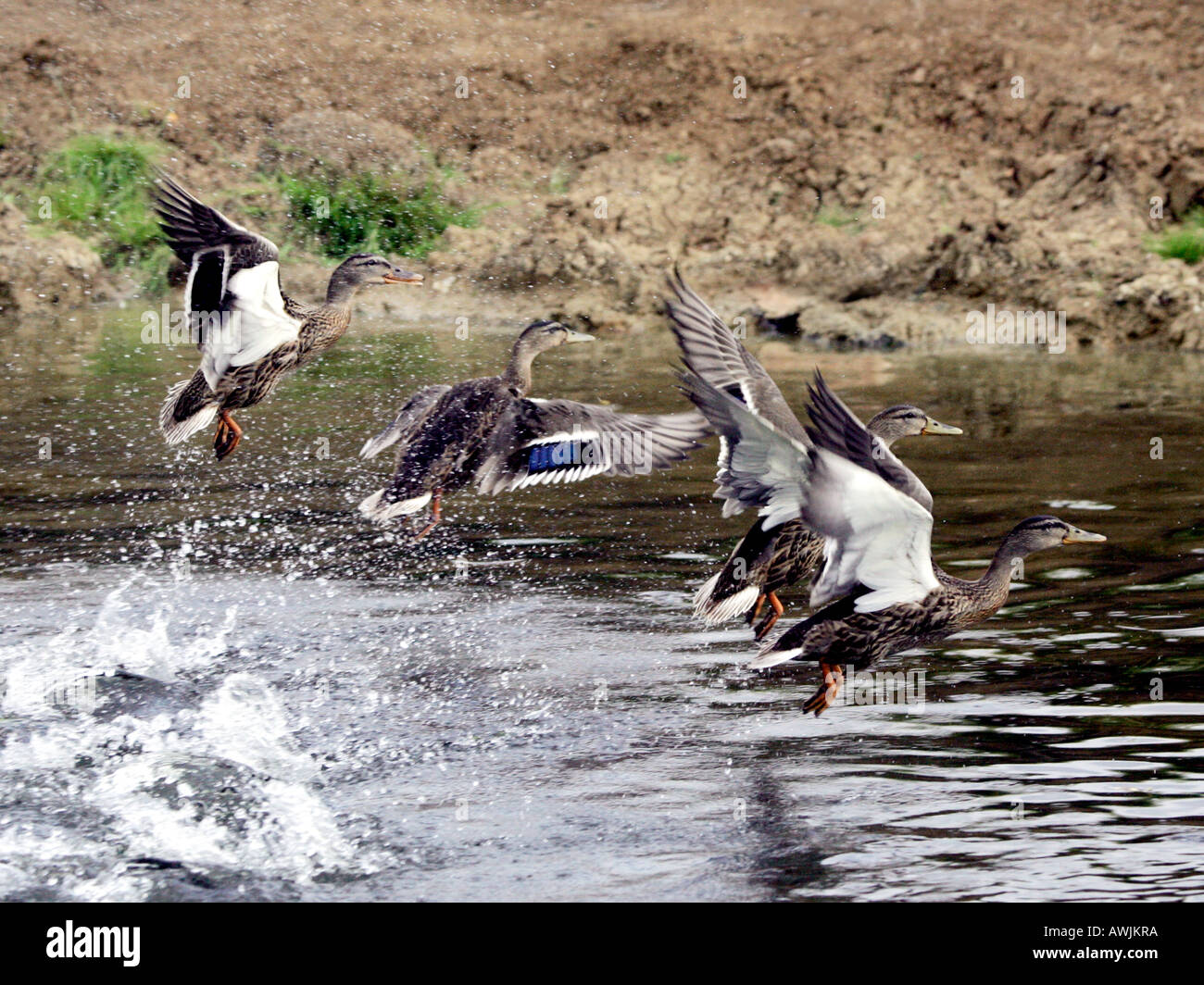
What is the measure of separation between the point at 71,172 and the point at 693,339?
1246 cm

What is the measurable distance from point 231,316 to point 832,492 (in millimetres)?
2926

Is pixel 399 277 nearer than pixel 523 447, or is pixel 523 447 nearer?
pixel 523 447

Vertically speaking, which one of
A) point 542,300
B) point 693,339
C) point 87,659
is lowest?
point 87,659

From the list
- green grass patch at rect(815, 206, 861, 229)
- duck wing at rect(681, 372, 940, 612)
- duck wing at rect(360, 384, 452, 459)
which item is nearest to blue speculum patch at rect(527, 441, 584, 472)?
duck wing at rect(360, 384, 452, 459)

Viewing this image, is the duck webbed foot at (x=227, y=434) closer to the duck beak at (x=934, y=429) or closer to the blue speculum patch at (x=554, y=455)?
the blue speculum patch at (x=554, y=455)

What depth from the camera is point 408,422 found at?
7910mm

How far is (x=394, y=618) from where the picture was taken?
7.61 m

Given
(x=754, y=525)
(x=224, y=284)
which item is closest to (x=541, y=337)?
(x=224, y=284)

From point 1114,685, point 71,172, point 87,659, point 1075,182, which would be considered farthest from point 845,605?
point 71,172

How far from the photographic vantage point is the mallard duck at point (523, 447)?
741 centimetres

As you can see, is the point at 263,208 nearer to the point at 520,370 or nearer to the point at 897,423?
the point at 520,370

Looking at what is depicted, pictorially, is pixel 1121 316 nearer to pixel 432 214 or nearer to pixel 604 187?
pixel 604 187
